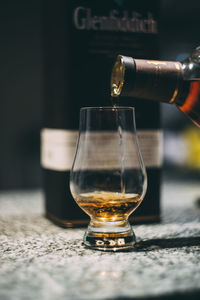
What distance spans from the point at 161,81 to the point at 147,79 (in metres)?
0.02

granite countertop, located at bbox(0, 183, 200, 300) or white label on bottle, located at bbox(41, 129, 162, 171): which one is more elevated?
white label on bottle, located at bbox(41, 129, 162, 171)

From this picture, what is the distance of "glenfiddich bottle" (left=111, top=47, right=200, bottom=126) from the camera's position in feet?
2.02

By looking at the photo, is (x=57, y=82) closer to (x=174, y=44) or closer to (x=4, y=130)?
(x=4, y=130)

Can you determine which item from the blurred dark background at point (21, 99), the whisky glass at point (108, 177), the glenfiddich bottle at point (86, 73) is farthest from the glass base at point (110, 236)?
the blurred dark background at point (21, 99)

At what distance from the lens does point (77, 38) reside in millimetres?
748

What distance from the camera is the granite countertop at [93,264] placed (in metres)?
0.43

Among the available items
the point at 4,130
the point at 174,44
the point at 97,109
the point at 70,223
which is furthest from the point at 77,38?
the point at 174,44

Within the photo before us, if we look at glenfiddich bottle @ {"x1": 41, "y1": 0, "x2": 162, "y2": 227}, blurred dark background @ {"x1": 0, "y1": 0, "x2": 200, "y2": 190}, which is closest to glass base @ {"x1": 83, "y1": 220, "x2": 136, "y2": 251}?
glenfiddich bottle @ {"x1": 41, "y1": 0, "x2": 162, "y2": 227}

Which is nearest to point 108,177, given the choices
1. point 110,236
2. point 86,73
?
point 110,236

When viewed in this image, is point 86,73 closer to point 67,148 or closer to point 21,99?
point 67,148

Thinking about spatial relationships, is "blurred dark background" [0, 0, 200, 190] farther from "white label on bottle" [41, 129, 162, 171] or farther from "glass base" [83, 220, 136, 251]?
"glass base" [83, 220, 136, 251]

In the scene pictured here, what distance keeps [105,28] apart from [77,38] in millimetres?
53

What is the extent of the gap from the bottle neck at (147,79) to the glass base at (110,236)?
19cm

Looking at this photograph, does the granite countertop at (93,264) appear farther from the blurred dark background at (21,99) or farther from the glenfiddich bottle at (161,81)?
the blurred dark background at (21,99)
